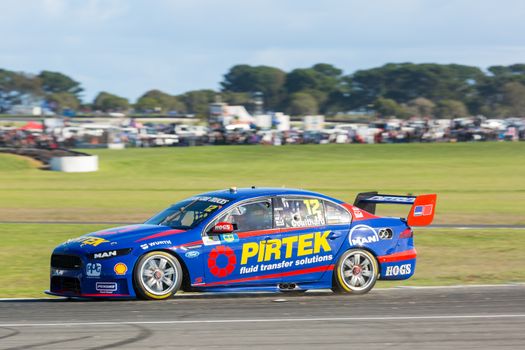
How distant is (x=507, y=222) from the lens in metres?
24.2

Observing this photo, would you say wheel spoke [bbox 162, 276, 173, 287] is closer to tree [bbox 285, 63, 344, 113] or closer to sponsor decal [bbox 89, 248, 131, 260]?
sponsor decal [bbox 89, 248, 131, 260]

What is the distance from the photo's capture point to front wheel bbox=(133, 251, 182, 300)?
34.4 ft

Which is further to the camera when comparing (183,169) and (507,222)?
(183,169)

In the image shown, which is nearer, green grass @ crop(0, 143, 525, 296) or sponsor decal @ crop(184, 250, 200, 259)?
sponsor decal @ crop(184, 250, 200, 259)

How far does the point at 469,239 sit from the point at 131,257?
1065 cm

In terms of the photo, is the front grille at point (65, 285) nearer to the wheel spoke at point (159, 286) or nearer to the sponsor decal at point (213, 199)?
the wheel spoke at point (159, 286)

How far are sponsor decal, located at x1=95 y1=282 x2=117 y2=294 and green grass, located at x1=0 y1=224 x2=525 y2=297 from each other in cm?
206

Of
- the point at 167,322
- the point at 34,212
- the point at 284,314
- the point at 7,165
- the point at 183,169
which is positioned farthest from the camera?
the point at 183,169

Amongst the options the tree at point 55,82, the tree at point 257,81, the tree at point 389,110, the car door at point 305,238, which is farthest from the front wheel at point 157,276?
the tree at point 55,82

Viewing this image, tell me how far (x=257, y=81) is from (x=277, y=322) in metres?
174

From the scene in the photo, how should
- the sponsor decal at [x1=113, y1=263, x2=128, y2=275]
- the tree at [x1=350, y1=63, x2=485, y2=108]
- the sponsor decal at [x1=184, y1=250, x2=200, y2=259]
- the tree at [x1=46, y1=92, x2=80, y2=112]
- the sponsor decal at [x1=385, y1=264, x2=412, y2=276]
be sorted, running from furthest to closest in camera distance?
1. the tree at [x1=350, y1=63, x2=485, y2=108]
2. the tree at [x1=46, y1=92, x2=80, y2=112]
3. the sponsor decal at [x1=385, y1=264, x2=412, y2=276]
4. the sponsor decal at [x1=184, y1=250, x2=200, y2=259]
5. the sponsor decal at [x1=113, y1=263, x2=128, y2=275]

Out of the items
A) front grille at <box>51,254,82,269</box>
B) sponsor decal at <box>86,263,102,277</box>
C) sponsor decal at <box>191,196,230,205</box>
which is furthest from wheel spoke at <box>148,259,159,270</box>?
sponsor decal at <box>191,196,230,205</box>

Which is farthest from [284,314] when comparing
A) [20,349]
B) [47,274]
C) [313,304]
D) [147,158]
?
[147,158]

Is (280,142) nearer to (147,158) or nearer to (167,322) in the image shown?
(147,158)
